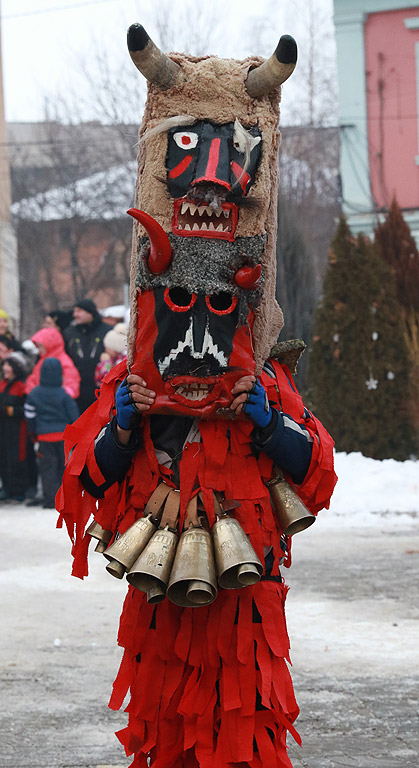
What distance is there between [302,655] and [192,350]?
9.15 ft

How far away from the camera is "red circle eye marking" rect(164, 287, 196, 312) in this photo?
2.93 m

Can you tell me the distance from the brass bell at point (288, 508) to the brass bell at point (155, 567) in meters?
0.35

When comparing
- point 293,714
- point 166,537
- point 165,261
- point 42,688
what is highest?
point 165,261

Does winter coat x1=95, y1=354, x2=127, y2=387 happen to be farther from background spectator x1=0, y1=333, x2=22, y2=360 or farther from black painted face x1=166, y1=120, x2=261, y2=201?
black painted face x1=166, y1=120, x2=261, y2=201

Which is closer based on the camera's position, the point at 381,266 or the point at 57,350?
the point at 57,350

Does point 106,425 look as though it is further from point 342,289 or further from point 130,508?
point 342,289

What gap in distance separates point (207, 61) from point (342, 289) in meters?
8.76

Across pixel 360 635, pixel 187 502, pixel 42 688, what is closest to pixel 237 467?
pixel 187 502

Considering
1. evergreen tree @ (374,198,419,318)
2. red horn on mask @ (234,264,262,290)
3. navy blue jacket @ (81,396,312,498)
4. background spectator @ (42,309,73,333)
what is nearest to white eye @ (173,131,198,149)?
red horn on mask @ (234,264,262,290)

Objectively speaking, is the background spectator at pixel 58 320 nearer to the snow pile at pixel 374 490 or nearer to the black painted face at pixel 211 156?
the snow pile at pixel 374 490

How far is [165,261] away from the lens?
115 inches

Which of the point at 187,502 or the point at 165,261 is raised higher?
the point at 165,261

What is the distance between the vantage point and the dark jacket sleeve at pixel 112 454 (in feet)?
9.93

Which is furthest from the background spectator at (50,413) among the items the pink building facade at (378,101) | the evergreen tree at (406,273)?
the pink building facade at (378,101)
